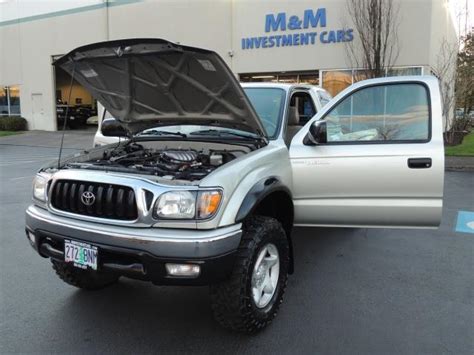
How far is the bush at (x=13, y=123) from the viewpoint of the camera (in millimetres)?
26344

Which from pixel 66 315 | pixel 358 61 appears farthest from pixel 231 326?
pixel 358 61

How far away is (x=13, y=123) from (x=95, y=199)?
26.3 metres

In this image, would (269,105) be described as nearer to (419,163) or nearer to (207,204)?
(419,163)

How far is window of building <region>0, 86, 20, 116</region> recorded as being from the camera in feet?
91.8

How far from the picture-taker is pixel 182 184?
113 inches

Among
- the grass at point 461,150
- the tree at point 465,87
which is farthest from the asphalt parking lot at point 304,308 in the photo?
the tree at point 465,87

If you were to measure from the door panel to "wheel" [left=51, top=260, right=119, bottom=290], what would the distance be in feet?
5.86

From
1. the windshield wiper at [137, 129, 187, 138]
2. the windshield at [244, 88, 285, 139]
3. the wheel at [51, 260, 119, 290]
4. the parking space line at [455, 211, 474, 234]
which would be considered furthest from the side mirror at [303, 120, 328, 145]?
the parking space line at [455, 211, 474, 234]

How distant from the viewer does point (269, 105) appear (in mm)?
4574

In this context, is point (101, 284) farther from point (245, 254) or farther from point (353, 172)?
point (353, 172)

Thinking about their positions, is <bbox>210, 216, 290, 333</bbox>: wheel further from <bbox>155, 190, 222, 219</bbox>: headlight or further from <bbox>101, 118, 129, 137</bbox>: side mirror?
<bbox>101, 118, 129, 137</bbox>: side mirror

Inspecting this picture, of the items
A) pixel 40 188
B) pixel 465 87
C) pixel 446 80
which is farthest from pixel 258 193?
pixel 446 80

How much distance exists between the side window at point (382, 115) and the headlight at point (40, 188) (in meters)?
2.41

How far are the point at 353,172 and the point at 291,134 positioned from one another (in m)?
0.86
